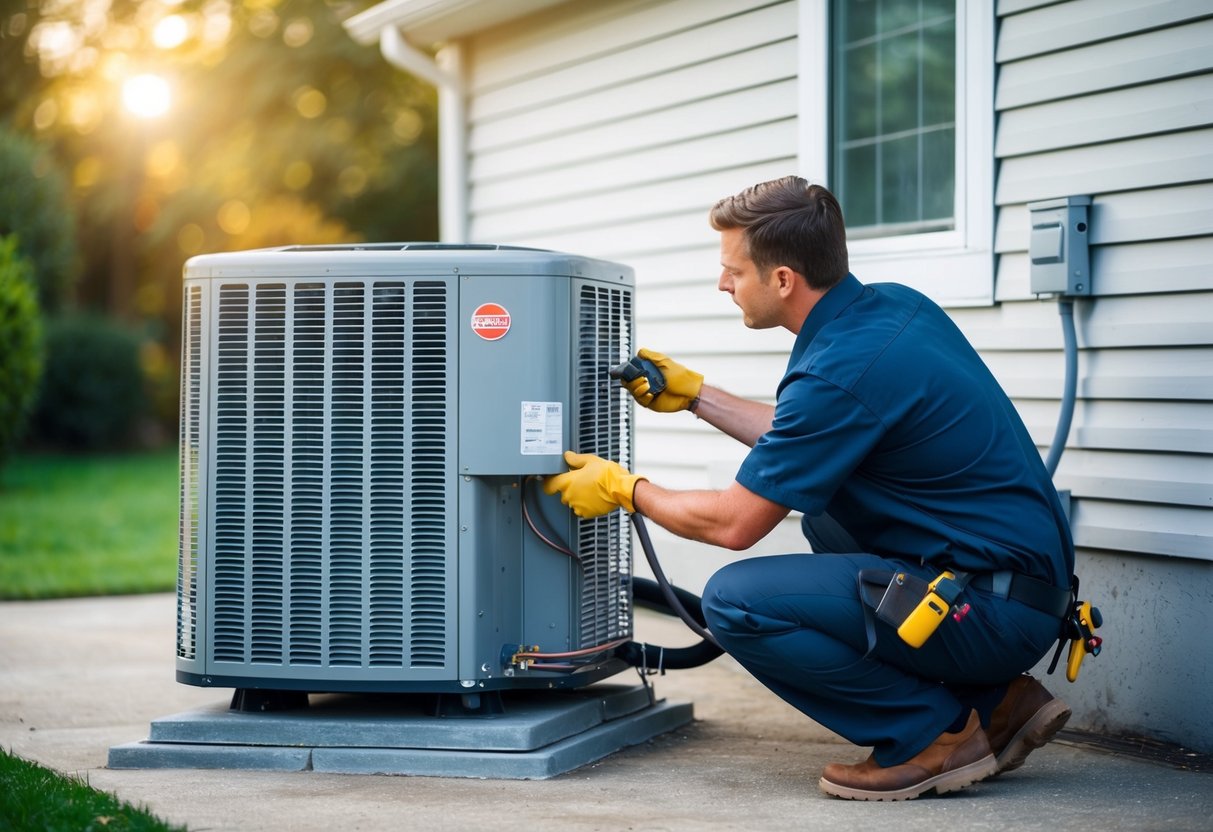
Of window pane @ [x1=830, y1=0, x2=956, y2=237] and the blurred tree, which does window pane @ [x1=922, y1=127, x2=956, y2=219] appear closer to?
window pane @ [x1=830, y1=0, x2=956, y2=237]

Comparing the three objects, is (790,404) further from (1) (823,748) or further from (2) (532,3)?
(2) (532,3)

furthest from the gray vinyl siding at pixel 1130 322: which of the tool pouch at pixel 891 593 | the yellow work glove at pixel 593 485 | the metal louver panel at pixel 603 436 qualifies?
the yellow work glove at pixel 593 485

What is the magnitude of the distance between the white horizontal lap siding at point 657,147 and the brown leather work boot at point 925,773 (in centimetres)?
222

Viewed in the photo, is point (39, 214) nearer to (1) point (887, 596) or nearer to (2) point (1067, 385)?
(2) point (1067, 385)

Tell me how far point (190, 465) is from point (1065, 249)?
2491 millimetres

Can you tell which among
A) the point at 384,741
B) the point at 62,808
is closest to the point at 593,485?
the point at 384,741

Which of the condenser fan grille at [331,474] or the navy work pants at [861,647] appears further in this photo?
the condenser fan grille at [331,474]

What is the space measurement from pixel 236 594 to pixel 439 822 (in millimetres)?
951

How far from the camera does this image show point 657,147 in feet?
19.6

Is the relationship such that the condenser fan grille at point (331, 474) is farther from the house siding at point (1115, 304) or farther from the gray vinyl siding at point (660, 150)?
the gray vinyl siding at point (660, 150)

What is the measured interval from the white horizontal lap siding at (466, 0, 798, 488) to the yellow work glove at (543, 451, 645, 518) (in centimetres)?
189

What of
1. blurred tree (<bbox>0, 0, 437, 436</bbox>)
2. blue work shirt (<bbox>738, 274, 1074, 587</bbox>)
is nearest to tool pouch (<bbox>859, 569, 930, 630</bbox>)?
blue work shirt (<bbox>738, 274, 1074, 587</bbox>)

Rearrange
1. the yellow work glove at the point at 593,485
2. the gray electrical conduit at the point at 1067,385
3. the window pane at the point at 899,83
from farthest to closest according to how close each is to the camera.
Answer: the window pane at the point at 899,83 < the gray electrical conduit at the point at 1067,385 < the yellow work glove at the point at 593,485

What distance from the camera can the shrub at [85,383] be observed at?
53.1 feet
